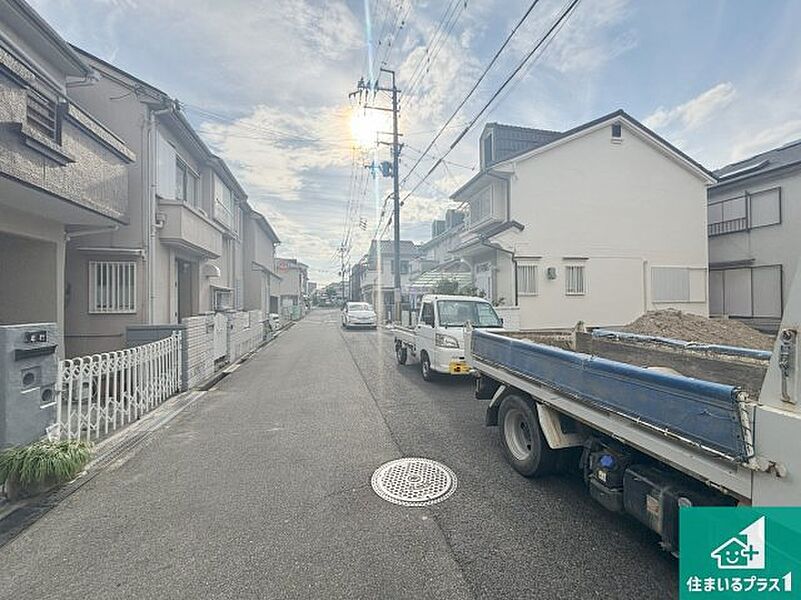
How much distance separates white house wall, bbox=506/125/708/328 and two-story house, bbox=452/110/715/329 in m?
0.04

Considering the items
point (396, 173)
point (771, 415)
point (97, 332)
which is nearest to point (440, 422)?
point (771, 415)

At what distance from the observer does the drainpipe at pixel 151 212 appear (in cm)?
895

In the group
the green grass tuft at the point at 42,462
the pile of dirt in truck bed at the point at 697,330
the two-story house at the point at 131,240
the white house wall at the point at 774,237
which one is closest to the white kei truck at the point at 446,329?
the green grass tuft at the point at 42,462

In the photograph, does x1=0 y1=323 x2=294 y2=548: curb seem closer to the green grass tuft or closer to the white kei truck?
the green grass tuft

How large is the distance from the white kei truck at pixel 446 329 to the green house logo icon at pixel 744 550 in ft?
18.4

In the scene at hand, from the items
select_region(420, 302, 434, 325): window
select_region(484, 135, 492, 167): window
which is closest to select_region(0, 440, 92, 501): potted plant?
select_region(420, 302, 434, 325): window

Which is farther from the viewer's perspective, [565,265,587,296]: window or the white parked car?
the white parked car

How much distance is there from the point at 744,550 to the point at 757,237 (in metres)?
20.1

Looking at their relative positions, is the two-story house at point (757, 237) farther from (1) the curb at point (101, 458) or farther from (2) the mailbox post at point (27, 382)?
(2) the mailbox post at point (27, 382)

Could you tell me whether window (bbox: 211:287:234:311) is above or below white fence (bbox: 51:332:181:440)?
above

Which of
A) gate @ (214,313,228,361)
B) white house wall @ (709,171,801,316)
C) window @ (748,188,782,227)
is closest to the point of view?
gate @ (214,313,228,361)

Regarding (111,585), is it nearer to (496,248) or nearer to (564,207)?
(496,248)

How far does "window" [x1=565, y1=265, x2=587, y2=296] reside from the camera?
693 inches

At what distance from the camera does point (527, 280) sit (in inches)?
672
